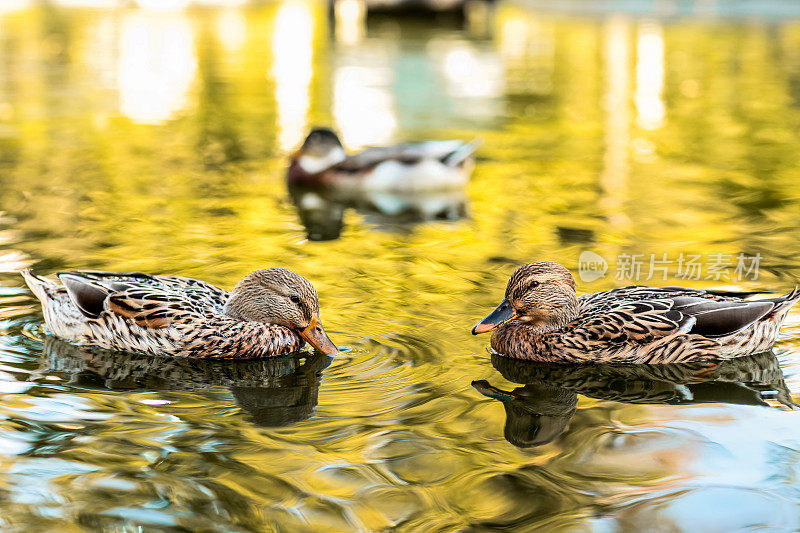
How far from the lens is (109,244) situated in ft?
29.8

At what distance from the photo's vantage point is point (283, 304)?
6.78m

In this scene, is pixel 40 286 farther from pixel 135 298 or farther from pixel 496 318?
pixel 496 318

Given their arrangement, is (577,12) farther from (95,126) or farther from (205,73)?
(95,126)

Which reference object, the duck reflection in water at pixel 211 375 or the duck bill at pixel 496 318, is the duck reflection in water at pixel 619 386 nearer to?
the duck bill at pixel 496 318

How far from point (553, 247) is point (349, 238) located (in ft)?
5.69

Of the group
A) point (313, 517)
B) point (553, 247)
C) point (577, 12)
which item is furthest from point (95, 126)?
point (577, 12)

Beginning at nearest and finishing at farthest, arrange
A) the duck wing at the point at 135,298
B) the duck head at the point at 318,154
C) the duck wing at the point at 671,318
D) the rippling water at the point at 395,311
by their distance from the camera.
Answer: the rippling water at the point at 395,311 < the duck wing at the point at 671,318 < the duck wing at the point at 135,298 < the duck head at the point at 318,154
